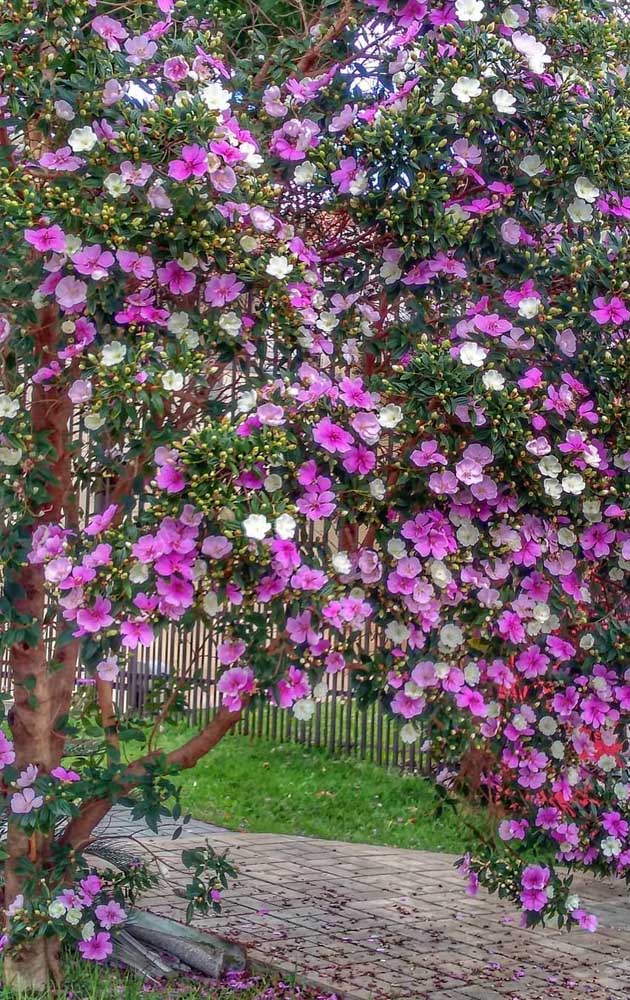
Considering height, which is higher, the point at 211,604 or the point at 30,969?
the point at 211,604

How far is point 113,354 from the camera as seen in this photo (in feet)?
10.2

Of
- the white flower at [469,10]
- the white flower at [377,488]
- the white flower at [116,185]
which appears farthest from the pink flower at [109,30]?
the white flower at [377,488]

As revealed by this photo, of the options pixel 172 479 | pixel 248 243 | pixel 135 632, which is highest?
pixel 248 243

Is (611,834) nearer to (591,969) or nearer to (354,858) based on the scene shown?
(591,969)

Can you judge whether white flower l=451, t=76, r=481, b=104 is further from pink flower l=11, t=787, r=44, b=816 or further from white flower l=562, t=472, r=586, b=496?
pink flower l=11, t=787, r=44, b=816

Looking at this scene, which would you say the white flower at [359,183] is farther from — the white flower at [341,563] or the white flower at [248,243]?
the white flower at [341,563]

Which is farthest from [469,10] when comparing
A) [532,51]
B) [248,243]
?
[248,243]

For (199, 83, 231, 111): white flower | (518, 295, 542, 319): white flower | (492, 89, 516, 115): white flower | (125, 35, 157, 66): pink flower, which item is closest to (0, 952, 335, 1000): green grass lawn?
(518, 295, 542, 319): white flower

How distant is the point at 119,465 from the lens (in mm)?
3410

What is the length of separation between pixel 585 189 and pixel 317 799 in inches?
197

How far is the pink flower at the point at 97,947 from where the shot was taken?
3.81 m

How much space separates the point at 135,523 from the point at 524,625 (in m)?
1.12

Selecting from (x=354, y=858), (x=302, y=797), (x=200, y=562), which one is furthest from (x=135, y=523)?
(x=302, y=797)

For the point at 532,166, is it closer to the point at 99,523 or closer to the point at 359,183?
the point at 359,183
